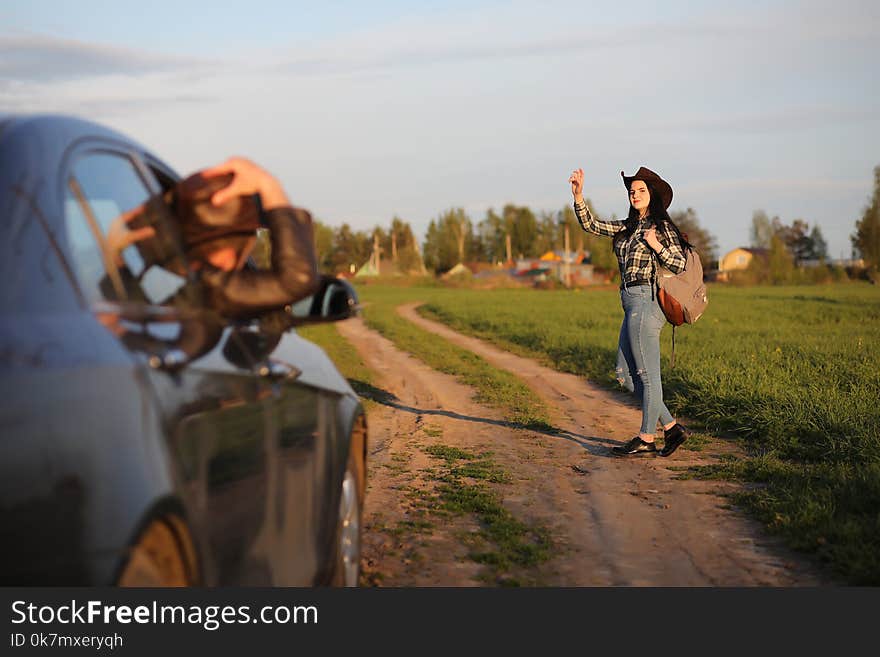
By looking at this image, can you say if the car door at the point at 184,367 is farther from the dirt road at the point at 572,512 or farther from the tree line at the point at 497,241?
the tree line at the point at 497,241

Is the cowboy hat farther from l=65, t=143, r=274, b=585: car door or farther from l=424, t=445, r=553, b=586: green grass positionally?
l=65, t=143, r=274, b=585: car door

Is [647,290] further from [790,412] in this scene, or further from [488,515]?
[488,515]

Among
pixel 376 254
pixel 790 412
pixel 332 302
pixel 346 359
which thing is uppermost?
pixel 376 254

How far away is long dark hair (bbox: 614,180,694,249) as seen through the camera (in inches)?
333

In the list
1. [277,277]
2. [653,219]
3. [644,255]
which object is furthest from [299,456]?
[653,219]

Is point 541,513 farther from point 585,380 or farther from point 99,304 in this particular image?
point 585,380

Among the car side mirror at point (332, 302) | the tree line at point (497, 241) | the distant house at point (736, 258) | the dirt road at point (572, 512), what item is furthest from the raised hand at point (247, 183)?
the distant house at point (736, 258)

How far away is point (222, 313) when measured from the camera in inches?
119

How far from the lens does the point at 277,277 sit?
3.23 m

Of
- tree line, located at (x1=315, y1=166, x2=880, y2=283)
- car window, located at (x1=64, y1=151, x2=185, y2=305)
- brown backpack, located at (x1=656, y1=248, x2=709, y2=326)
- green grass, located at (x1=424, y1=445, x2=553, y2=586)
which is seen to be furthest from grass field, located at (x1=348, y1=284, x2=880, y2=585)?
tree line, located at (x1=315, y1=166, x2=880, y2=283)

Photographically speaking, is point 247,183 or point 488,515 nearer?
point 247,183

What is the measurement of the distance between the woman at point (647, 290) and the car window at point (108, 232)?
5826mm

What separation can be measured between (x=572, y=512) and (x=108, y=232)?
164 inches

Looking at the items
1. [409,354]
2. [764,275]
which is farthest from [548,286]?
[409,354]
